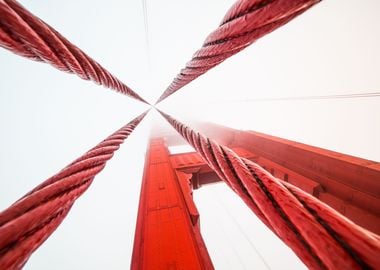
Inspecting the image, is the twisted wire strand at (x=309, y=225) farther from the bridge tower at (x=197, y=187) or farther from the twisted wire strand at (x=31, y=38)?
the bridge tower at (x=197, y=187)

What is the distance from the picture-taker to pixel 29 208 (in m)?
0.09

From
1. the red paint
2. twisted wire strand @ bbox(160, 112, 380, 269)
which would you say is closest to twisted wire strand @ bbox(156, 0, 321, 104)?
twisted wire strand @ bbox(160, 112, 380, 269)

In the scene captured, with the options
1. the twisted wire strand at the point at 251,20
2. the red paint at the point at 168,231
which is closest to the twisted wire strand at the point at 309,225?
the twisted wire strand at the point at 251,20

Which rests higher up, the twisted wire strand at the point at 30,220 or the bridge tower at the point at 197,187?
the twisted wire strand at the point at 30,220

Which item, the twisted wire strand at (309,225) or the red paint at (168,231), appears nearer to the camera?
the twisted wire strand at (309,225)

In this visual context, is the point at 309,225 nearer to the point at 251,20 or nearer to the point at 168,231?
the point at 251,20

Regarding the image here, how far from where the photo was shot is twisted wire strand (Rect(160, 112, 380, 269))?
0.22 feet

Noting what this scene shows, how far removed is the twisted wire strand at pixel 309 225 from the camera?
7 centimetres

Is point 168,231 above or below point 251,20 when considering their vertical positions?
below

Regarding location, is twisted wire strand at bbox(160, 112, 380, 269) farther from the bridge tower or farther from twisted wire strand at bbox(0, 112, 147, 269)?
the bridge tower

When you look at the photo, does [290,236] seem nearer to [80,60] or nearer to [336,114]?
[80,60]

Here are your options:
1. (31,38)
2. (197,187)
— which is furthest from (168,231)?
(197,187)

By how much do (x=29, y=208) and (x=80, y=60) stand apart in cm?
20

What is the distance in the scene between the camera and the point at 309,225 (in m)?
0.08
